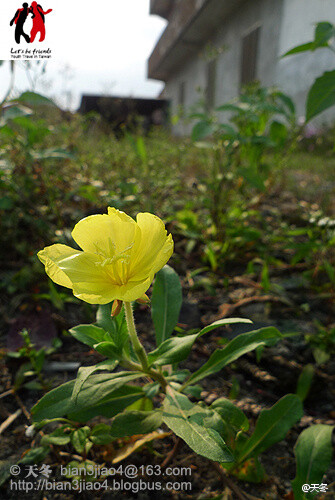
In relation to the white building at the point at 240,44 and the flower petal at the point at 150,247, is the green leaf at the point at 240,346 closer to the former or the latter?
the flower petal at the point at 150,247

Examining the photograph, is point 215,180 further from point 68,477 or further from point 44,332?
point 68,477

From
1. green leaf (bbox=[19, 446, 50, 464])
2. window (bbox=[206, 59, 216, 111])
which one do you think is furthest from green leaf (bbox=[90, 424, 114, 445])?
window (bbox=[206, 59, 216, 111])

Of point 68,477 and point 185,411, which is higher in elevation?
point 185,411

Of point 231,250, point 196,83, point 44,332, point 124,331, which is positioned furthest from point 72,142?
point 196,83

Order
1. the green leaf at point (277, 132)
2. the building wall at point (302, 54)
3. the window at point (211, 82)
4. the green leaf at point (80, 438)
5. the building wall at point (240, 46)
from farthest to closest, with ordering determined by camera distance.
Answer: the window at point (211, 82) → the building wall at point (240, 46) → the building wall at point (302, 54) → the green leaf at point (277, 132) → the green leaf at point (80, 438)

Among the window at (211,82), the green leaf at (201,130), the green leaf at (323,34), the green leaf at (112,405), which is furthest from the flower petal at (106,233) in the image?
the window at (211,82)

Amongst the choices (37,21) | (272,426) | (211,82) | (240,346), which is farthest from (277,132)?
(211,82)
